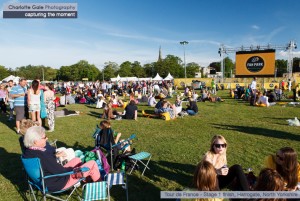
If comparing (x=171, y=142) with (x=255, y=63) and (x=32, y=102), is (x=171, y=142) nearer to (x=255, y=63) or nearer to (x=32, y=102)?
(x=32, y=102)

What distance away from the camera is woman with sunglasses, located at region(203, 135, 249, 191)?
3615 mm

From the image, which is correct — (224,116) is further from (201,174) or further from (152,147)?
(201,174)

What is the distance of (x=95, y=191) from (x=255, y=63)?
27879 millimetres

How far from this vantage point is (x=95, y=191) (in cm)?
339

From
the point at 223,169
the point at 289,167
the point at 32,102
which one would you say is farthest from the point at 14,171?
the point at 289,167

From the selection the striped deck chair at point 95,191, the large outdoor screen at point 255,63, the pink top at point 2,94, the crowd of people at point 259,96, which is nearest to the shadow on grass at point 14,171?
the striped deck chair at point 95,191

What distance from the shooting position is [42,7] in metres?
8.35

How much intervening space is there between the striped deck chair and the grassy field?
57cm

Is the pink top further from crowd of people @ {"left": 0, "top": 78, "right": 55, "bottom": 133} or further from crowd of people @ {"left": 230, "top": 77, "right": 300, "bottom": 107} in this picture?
crowd of people @ {"left": 230, "top": 77, "right": 300, "bottom": 107}

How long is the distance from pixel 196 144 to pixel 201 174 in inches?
172

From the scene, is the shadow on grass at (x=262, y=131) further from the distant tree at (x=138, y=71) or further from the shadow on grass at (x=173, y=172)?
the distant tree at (x=138, y=71)

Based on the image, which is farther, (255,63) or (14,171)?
(255,63)

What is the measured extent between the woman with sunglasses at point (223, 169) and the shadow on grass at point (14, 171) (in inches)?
125

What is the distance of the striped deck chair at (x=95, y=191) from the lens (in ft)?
10.7
